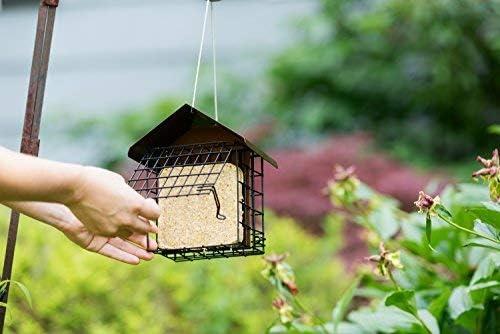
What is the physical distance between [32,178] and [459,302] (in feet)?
3.76

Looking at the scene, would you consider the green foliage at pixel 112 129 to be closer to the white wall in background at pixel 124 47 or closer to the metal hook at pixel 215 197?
the white wall in background at pixel 124 47

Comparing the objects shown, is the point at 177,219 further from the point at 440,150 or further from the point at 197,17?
the point at 197,17

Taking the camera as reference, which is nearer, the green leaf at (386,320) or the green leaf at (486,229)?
the green leaf at (486,229)

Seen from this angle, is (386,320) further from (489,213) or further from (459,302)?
(489,213)

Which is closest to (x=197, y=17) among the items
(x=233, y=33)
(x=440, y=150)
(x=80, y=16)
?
(x=233, y=33)

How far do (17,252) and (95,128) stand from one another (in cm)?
391

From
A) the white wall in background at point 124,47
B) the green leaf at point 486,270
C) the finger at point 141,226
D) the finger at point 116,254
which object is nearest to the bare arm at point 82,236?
the finger at point 116,254

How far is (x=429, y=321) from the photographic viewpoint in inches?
88.0

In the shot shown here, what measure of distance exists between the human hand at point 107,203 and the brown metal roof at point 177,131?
430 millimetres

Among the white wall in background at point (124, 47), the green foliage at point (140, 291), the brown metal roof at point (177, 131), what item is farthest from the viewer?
the white wall in background at point (124, 47)

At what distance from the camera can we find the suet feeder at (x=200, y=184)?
2.15 meters

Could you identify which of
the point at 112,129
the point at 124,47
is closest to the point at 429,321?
the point at 112,129

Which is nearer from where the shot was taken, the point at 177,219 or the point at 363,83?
the point at 177,219

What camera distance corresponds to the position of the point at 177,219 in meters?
2.16
